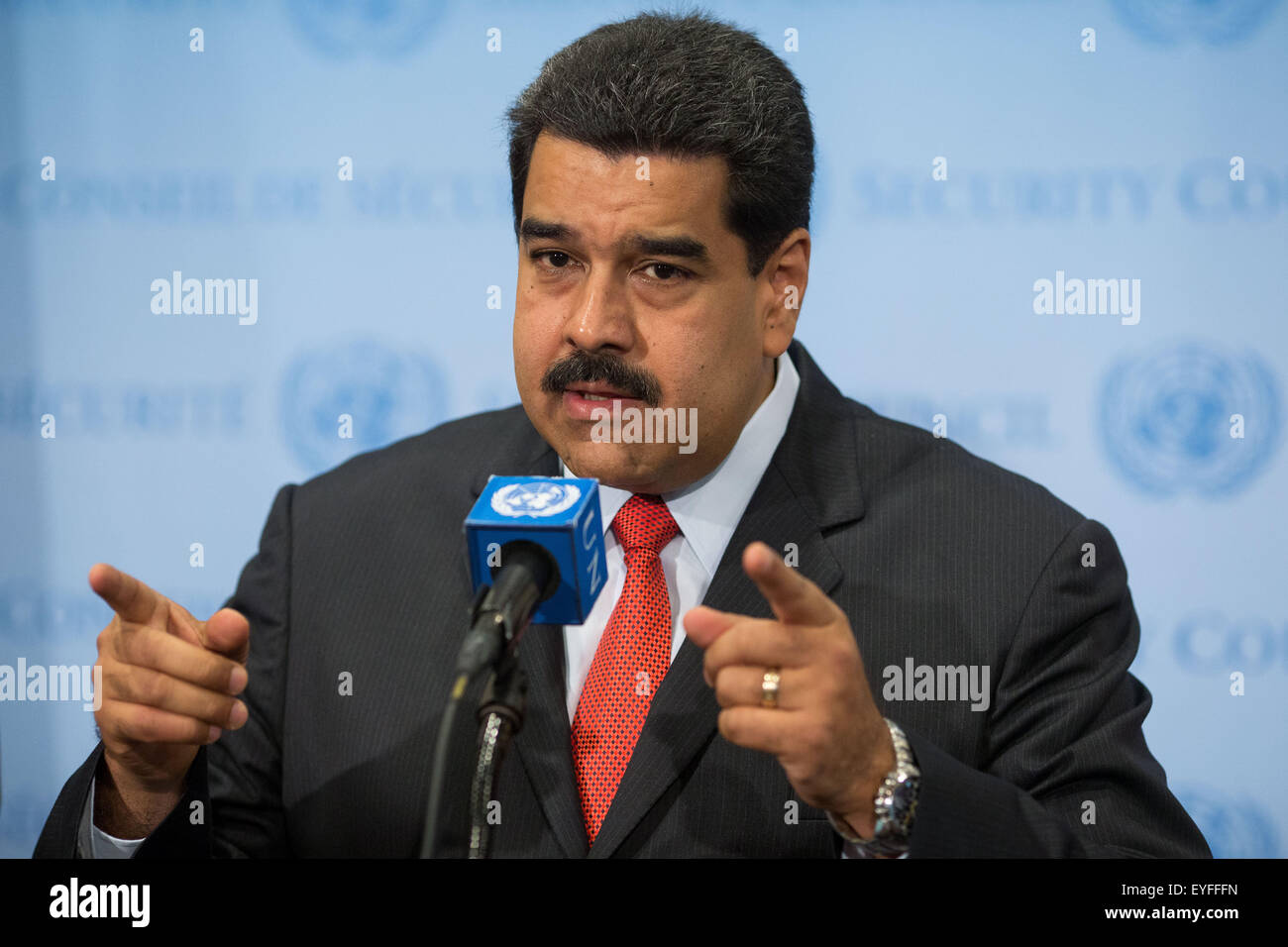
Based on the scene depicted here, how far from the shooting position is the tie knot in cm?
216

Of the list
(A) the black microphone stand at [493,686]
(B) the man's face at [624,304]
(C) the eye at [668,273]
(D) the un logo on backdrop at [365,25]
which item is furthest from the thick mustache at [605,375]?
(D) the un logo on backdrop at [365,25]

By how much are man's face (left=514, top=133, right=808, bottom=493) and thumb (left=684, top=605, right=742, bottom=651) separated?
0.62 m

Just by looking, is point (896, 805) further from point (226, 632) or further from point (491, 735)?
point (226, 632)

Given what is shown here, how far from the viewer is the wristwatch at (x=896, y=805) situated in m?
1.65

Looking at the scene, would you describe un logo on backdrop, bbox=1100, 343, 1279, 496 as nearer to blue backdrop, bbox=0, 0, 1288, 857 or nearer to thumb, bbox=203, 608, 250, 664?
blue backdrop, bbox=0, 0, 1288, 857

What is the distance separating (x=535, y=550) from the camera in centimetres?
148

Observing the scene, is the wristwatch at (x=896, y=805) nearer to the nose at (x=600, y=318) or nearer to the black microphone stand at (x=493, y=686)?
the black microphone stand at (x=493, y=686)

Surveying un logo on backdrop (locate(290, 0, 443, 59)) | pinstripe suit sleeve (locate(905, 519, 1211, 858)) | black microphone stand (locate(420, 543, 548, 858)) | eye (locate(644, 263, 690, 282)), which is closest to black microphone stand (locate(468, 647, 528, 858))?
black microphone stand (locate(420, 543, 548, 858))

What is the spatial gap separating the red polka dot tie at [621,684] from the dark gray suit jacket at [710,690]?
44 millimetres

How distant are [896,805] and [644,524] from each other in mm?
711

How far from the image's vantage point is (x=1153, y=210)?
9.41 ft

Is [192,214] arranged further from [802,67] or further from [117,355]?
[802,67]

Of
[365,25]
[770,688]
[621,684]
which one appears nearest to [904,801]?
[770,688]

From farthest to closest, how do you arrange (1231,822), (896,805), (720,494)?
(1231,822) < (720,494) < (896,805)
